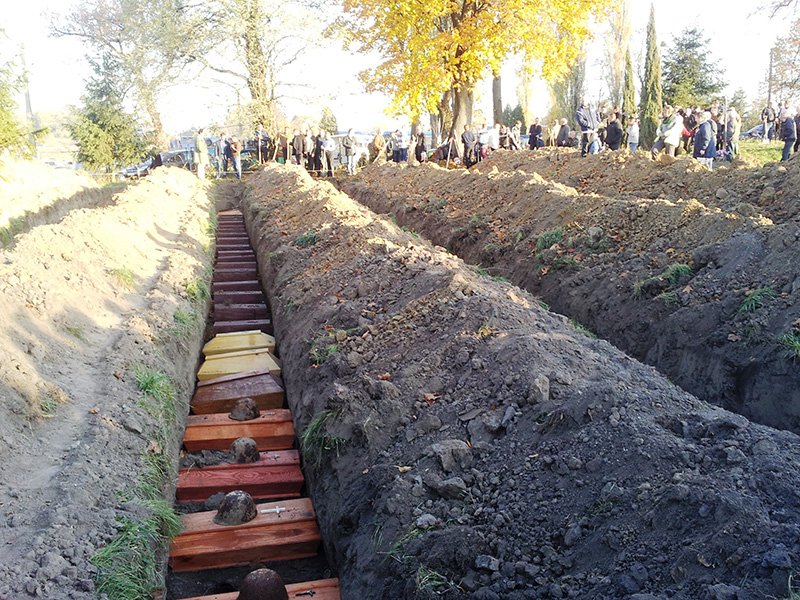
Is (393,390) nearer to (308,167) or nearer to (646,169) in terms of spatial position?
(646,169)

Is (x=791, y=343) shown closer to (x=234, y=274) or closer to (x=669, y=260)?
(x=669, y=260)

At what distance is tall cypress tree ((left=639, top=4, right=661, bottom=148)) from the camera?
88.5 feet

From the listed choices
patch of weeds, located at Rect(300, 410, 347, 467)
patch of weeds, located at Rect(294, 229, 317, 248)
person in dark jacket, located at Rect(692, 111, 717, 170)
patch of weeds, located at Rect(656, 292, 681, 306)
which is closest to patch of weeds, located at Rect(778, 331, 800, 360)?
patch of weeds, located at Rect(656, 292, 681, 306)

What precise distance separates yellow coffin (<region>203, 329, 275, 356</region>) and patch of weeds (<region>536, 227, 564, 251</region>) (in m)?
3.96

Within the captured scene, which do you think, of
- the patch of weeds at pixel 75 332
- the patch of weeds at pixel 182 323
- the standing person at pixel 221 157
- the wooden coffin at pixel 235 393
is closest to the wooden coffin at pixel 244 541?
the wooden coffin at pixel 235 393

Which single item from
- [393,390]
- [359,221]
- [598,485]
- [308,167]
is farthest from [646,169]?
[308,167]

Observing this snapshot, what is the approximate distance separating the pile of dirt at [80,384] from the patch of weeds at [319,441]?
1022 millimetres

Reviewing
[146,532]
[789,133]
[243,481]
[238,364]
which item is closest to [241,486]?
[243,481]

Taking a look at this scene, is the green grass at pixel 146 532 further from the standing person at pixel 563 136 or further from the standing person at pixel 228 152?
the standing person at pixel 228 152

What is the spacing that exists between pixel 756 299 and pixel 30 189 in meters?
18.0

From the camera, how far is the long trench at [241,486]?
4465 mm

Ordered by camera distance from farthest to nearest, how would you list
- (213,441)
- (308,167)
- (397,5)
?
(308,167)
(397,5)
(213,441)

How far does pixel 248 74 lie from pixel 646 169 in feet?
67.4

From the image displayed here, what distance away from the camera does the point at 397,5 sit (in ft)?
66.4
